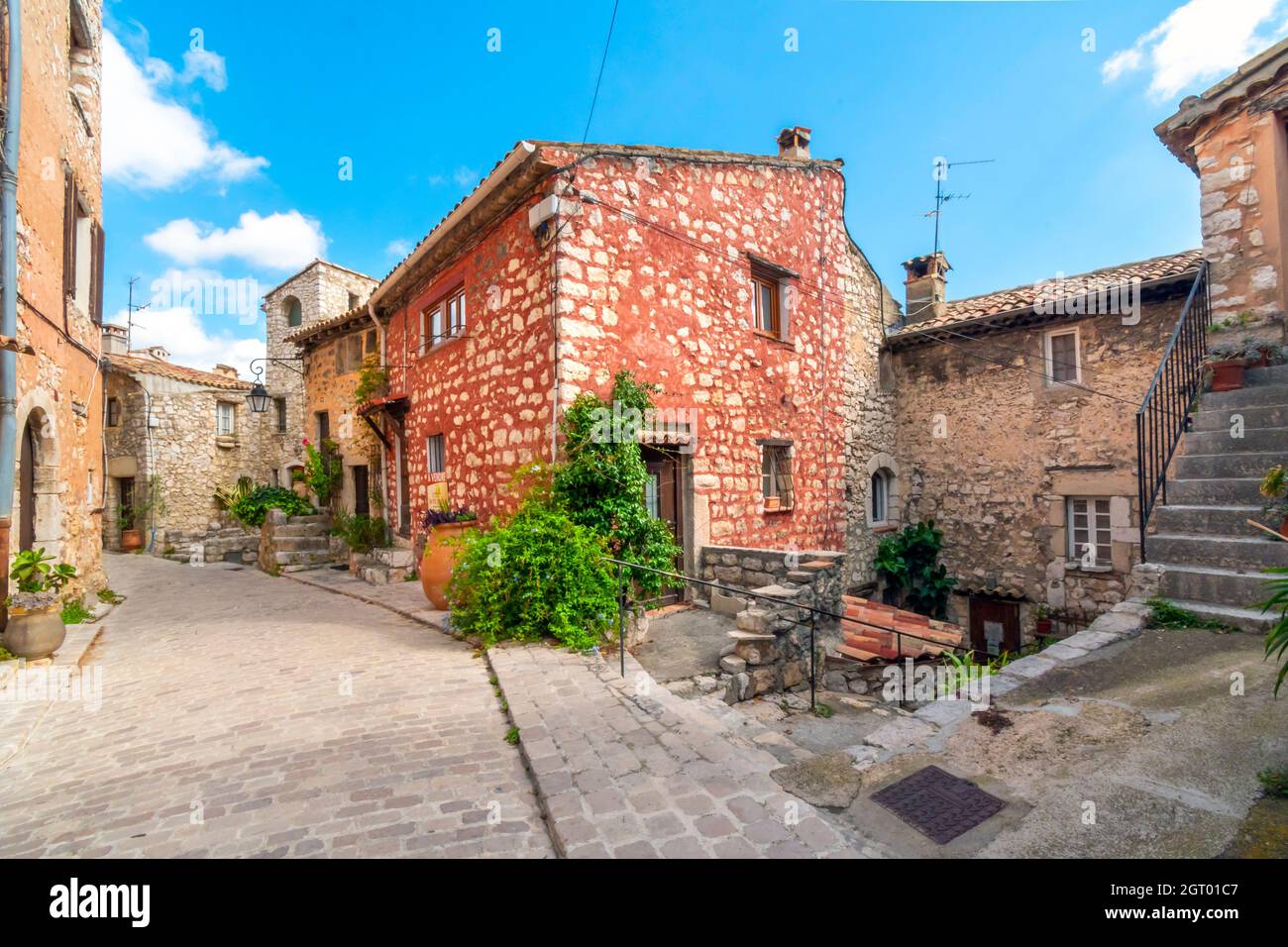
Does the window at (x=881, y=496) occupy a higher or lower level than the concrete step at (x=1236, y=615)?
higher

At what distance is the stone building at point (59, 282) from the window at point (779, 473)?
9098 millimetres

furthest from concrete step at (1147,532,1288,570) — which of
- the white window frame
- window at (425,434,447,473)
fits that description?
window at (425,434,447,473)

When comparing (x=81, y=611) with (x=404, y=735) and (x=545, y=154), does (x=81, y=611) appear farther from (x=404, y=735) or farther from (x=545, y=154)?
(x=545, y=154)

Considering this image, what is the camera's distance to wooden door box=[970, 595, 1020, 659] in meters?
10.4

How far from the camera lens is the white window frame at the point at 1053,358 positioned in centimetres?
976

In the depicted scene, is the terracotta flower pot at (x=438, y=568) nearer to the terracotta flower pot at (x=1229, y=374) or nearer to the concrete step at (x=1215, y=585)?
the concrete step at (x=1215, y=585)

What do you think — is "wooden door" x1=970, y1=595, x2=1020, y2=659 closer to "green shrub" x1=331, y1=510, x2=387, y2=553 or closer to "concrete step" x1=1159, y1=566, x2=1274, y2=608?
"concrete step" x1=1159, y1=566, x2=1274, y2=608

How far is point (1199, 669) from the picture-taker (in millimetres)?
3879

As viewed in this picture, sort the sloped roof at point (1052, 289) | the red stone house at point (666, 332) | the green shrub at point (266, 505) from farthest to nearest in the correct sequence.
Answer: the green shrub at point (266, 505)
the sloped roof at point (1052, 289)
the red stone house at point (666, 332)

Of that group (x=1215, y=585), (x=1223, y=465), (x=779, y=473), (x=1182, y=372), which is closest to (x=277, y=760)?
(x=1215, y=585)

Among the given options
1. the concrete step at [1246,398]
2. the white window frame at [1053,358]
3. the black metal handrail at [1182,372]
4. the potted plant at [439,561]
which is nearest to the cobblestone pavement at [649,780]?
the potted plant at [439,561]

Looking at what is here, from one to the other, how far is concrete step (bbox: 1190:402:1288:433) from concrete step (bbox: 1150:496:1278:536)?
114 cm

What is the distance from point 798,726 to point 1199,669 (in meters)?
2.84
